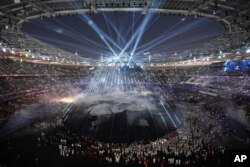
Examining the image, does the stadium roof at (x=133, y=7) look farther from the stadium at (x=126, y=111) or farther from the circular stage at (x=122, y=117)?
the circular stage at (x=122, y=117)

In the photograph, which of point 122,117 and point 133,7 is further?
point 122,117

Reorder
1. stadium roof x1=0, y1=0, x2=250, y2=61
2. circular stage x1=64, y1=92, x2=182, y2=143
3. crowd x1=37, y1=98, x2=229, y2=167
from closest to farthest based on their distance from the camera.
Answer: crowd x1=37, y1=98, x2=229, y2=167 → stadium roof x1=0, y1=0, x2=250, y2=61 → circular stage x1=64, y1=92, x2=182, y2=143

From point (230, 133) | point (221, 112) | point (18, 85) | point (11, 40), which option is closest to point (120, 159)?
point (230, 133)

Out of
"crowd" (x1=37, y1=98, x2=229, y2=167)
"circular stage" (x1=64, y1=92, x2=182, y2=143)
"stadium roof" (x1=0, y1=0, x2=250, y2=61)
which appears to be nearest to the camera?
"crowd" (x1=37, y1=98, x2=229, y2=167)

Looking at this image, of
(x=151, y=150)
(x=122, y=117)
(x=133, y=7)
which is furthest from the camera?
(x=122, y=117)

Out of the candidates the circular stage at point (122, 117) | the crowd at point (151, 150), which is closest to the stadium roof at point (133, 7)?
the crowd at point (151, 150)

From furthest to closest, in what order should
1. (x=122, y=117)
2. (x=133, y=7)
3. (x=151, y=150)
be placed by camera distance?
(x=122, y=117)
(x=133, y=7)
(x=151, y=150)

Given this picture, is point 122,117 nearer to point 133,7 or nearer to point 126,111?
point 126,111

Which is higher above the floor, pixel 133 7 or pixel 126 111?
pixel 133 7

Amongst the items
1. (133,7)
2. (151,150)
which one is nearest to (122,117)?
(151,150)

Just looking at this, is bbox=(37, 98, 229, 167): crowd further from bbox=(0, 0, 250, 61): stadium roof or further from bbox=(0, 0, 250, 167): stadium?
bbox=(0, 0, 250, 61): stadium roof

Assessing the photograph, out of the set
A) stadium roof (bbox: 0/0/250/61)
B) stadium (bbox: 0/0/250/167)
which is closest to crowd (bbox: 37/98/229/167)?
stadium (bbox: 0/0/250/167)

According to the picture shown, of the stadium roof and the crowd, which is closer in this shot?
the crowd

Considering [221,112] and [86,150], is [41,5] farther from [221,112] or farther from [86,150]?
[221,112]
